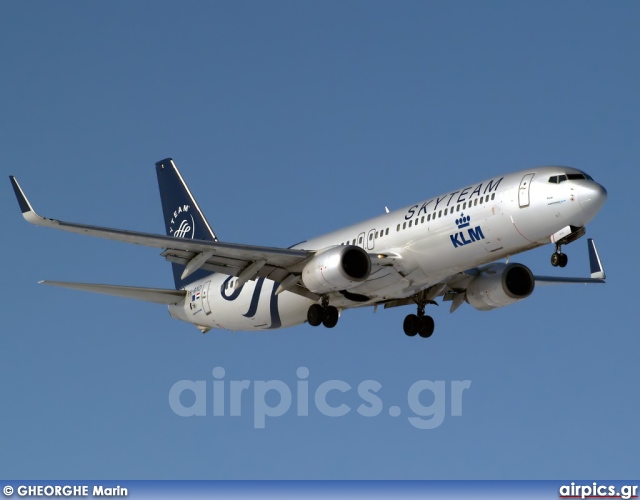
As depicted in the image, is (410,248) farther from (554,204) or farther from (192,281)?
(192,281)

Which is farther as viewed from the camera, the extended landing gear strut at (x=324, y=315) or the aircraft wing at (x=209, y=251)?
the extended landing gear strut at (x=324, y=315)

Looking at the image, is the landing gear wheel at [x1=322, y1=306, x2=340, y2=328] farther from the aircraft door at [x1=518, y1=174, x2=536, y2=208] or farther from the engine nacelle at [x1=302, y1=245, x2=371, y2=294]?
the aircraft door at [x1=518, y1=174, x2=536, y2=208]

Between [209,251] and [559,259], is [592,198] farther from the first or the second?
[209,251]

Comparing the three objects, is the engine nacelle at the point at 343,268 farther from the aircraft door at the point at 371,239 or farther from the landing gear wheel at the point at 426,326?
the landing gear wheel at the point at 426,326

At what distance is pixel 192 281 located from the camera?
5450 centimetres

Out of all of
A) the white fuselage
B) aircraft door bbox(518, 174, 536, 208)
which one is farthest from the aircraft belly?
aircraft door bbox(518, 174, 536, 208)

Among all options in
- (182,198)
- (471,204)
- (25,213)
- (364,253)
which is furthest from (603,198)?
(182,198)

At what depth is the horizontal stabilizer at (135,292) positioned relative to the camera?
4653 centimetres

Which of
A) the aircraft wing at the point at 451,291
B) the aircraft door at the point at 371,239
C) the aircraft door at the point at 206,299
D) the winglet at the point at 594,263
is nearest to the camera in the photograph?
the aircraft door at the point at 371,239

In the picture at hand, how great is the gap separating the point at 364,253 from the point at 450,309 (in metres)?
6.82

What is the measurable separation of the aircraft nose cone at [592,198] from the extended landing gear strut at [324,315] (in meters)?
10.4

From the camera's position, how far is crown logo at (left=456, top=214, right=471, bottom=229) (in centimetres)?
4306

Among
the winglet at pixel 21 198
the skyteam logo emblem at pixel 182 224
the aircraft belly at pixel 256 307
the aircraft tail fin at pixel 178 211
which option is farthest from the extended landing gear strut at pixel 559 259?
the skyteam logo emblem at pixel 182 224

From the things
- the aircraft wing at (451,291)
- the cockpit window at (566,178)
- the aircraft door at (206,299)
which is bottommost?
the cockpit window at (566,178)
